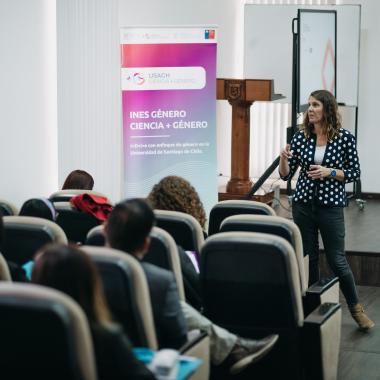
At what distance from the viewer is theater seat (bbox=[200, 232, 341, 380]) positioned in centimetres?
342

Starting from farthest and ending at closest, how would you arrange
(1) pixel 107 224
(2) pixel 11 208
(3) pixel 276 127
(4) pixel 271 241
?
1. (3) pixel 276 127
2. (2) pixel 11 208
3. (4) pixel 271 241
4. (1) pixel 107 224

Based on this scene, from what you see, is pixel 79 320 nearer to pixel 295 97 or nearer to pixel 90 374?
pixel 90 374

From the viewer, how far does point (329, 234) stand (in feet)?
16.5

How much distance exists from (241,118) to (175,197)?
427 cm

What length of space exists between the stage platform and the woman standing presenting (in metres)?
1.27

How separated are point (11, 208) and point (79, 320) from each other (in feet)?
8.23

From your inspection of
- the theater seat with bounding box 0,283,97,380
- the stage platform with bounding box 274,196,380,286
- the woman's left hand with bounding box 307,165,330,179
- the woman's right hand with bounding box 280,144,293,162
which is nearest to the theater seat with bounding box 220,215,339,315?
the woman's left hand with bounding box 307,165,330,179

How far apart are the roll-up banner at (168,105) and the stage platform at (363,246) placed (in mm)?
1167

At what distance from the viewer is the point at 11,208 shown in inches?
177

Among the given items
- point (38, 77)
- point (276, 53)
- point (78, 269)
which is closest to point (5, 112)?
point (38, 77)

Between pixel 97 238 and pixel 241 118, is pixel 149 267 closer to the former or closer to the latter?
pixel 97 238

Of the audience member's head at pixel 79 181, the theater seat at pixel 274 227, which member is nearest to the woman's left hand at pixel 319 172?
the theater seat at pixel 274 227

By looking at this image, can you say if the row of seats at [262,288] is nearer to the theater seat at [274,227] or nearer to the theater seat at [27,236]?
the theater seat at [274,227]

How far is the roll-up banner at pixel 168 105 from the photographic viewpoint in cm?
647
